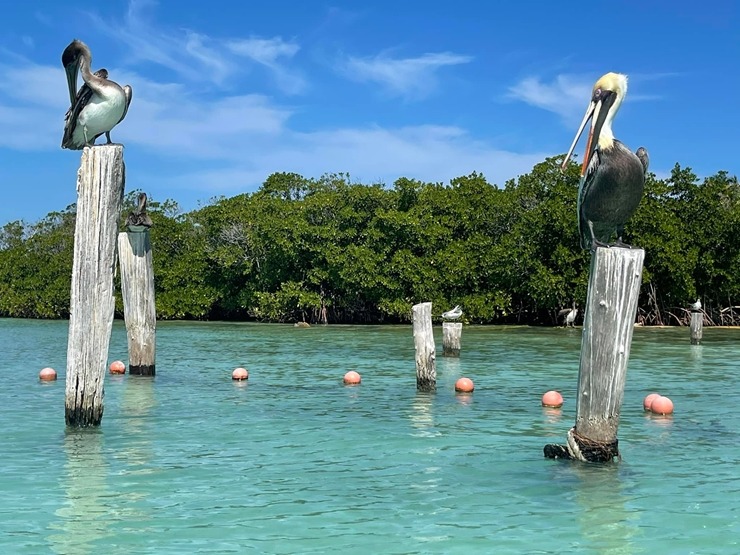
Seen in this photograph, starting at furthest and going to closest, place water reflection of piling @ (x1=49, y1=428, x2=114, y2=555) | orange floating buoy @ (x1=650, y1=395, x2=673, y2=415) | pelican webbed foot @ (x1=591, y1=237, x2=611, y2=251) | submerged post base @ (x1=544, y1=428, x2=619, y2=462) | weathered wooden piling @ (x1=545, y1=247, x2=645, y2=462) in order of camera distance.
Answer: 1. orange floating buoy @ (x1=650, y1=395, x2=673, y2=415)
2. submerged post base @ (x1=544, y1=428, x2=619, y2=462)
3. pelican webbed foot @ (x1=591, y1=237, x2=611, y2=251)
4. weathered wooden piling @ (x1=545, y1=247, x2=645, y2=462)
5. water reflection of piling @ (x1=49, y1=428, x2=114, y2=555)

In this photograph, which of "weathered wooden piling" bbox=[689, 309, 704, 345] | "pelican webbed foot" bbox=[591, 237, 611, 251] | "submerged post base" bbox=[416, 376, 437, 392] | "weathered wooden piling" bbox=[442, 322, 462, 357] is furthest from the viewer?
"weathered wooden piling" bbox=[689, 309, 704, 345]

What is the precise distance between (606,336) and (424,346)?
6.80 meters

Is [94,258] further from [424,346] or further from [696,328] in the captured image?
[696,328]

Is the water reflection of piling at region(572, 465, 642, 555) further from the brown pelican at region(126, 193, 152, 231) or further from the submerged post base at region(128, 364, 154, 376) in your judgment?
the submerged post base at region(128, 364, 154, 376)

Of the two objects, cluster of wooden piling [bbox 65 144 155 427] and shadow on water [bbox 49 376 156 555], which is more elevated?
cluster of wooden piling [bbox 65 144 155 427]

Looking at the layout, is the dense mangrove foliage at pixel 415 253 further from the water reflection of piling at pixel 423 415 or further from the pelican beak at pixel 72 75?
the pelican beak at pixel 72 75

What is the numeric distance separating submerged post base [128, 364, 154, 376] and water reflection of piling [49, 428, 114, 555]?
6.10m

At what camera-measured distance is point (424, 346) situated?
14.9 m

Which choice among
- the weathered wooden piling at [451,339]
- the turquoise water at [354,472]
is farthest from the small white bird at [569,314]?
the turquoise water at [354,472]

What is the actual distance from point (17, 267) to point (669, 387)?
52066 millimetres

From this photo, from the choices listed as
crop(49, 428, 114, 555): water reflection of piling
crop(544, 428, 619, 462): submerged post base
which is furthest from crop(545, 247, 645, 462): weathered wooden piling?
crop(49, 428, 114, 555): water reflection of piling

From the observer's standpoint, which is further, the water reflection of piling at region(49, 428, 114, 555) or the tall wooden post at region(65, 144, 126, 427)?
the tall wooden post at region(65, 144, 126, 427)

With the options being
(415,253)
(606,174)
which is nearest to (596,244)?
(606,174)

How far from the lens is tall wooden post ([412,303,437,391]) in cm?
1491
